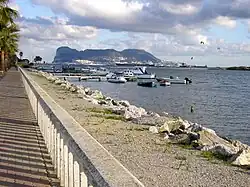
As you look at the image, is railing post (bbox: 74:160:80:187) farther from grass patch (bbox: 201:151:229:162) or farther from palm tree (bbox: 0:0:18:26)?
palm tree (bbox: 0:0:18:26)

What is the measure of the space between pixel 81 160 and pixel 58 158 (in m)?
2.15

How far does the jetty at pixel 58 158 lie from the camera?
344 centimetres

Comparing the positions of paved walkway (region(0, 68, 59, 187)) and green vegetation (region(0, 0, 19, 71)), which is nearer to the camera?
paved walkway (region(0, 68, 59, 187))

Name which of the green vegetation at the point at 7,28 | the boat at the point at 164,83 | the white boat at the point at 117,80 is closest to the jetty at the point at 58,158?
the green vegetation at the point at 7,28

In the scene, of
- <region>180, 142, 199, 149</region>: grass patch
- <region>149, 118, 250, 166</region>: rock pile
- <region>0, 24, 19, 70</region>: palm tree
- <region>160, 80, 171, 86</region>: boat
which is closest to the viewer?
<region>149, 118, 250, 166</region>: rock pile

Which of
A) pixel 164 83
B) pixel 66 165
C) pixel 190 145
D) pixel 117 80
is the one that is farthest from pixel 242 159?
pixel 117 80

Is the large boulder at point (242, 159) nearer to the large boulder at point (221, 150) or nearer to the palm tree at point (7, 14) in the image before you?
the large boulder at point (221, 150)

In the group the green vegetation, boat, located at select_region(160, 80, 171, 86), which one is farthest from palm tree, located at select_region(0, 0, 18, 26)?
boat, located at select_region(160, 80, 171, 86)

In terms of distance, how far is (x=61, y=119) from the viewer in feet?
19.9

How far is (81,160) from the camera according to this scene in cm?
403

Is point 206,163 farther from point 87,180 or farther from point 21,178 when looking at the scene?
point 87,180

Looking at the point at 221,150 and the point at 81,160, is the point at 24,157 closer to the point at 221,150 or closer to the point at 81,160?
the point at 221,150

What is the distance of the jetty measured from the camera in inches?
135

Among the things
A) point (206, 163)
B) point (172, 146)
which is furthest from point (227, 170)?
point (172, 146)
